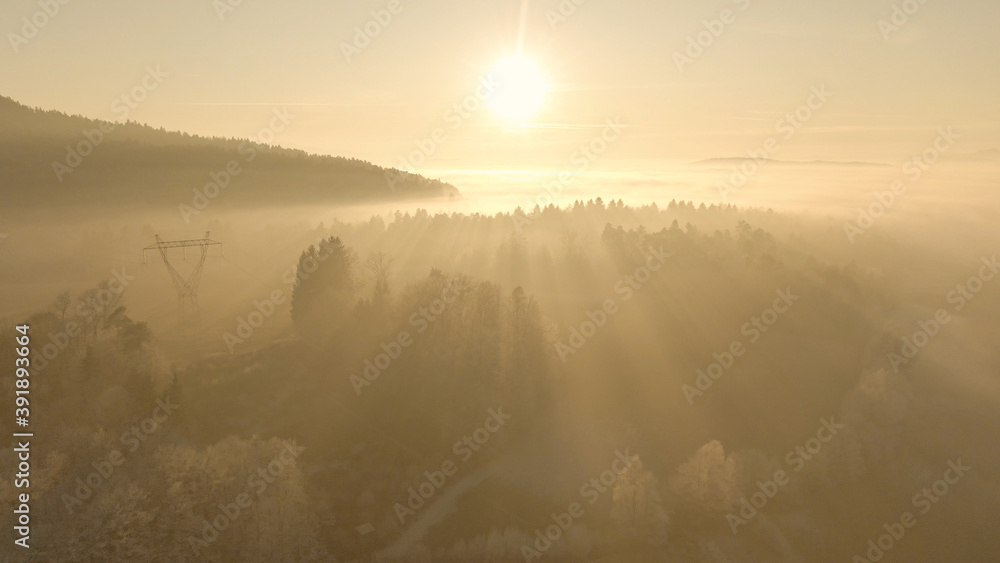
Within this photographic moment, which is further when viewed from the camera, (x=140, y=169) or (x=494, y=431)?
(x=140, y=169)

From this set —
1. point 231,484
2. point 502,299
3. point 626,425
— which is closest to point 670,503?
point 626,425

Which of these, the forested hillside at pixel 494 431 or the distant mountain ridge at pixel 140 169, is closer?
the forested hillside at pixel 494 431

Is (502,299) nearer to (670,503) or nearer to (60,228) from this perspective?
(670,503)

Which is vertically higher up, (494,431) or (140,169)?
(140,169)

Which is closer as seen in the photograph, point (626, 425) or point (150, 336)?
point (150, 336)

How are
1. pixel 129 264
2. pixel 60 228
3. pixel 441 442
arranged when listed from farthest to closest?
pixel 60 228
pixel 129 264
pixel 441 442

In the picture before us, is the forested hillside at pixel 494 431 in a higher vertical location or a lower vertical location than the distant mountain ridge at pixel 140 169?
lower

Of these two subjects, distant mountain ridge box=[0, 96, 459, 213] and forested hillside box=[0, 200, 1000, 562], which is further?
distant mountain ridge box=[0, 96, 459, 213]

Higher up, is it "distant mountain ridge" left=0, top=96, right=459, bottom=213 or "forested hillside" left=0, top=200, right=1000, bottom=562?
"distant mountain ridge" left=0, top=96, right=459, bottom=213
